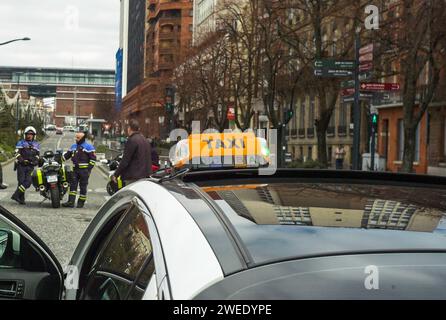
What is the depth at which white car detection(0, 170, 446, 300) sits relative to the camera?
166 cm

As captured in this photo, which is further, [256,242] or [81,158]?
[81,158]

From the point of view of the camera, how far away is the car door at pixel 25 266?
10.1ft

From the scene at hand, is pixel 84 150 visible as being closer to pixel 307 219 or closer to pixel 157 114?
pixel 307 219

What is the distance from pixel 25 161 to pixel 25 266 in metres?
12.7

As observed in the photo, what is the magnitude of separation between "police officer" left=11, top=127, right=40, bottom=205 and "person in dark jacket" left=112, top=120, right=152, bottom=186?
182 inches

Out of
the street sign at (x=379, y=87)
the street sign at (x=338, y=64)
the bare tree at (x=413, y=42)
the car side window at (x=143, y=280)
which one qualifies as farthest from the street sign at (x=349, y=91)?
the car side window at (x=143, y=280)

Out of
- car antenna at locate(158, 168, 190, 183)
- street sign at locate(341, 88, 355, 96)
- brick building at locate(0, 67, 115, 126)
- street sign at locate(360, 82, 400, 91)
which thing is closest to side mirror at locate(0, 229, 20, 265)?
car antenna at locate(158, 168, 190, 183)

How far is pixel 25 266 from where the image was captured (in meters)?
3.29

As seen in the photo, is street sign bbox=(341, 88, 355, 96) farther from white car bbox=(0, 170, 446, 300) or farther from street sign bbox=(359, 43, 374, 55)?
white car bbox=(0, 170, 446, 300)

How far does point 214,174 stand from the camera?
2879mm

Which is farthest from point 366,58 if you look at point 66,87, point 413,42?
point 66,87

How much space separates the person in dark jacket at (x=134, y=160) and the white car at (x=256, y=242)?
26.6 feet

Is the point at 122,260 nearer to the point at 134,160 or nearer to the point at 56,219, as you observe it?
the point at 134,160

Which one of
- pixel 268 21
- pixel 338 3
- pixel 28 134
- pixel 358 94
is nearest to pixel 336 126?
pixel 268 21
